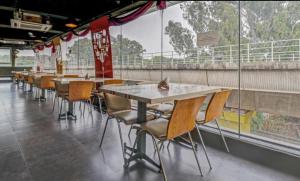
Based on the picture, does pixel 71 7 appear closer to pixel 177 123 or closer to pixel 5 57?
pixel 177 123

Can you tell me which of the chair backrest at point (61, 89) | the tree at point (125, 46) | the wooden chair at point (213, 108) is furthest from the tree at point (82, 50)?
the wooden chair at point (213, 108)

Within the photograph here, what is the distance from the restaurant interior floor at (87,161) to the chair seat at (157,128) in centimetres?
46

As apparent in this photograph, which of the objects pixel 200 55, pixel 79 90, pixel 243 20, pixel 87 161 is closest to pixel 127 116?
pixel 87 161

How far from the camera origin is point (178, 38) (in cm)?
339

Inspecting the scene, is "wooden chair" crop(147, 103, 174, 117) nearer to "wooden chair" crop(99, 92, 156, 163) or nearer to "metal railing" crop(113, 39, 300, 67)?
"wooden chair" crop(99, 92, 156, 163)

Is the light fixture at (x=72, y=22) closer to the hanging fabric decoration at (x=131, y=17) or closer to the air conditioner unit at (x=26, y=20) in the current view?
the air conditioner unit at (x=26, y=20)

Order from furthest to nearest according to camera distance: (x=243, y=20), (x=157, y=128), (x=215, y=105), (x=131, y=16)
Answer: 1. (x=131, y=16)
2. (x=215, y=105)
3. (x=157, y=128)
4. (x=243, y=20)

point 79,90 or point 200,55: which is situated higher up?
point 200,55

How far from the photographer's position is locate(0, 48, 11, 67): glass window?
1512 cm

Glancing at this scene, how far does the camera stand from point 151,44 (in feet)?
14.4

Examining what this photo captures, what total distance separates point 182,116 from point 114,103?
1.12 metres

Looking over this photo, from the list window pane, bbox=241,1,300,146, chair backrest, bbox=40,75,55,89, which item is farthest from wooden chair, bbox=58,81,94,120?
window pane, bbox=241,1,300,146

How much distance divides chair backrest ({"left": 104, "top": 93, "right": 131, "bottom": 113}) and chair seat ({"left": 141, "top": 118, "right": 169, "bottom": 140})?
2.08 ft

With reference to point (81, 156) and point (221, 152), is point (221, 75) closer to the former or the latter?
point (221, 152)
